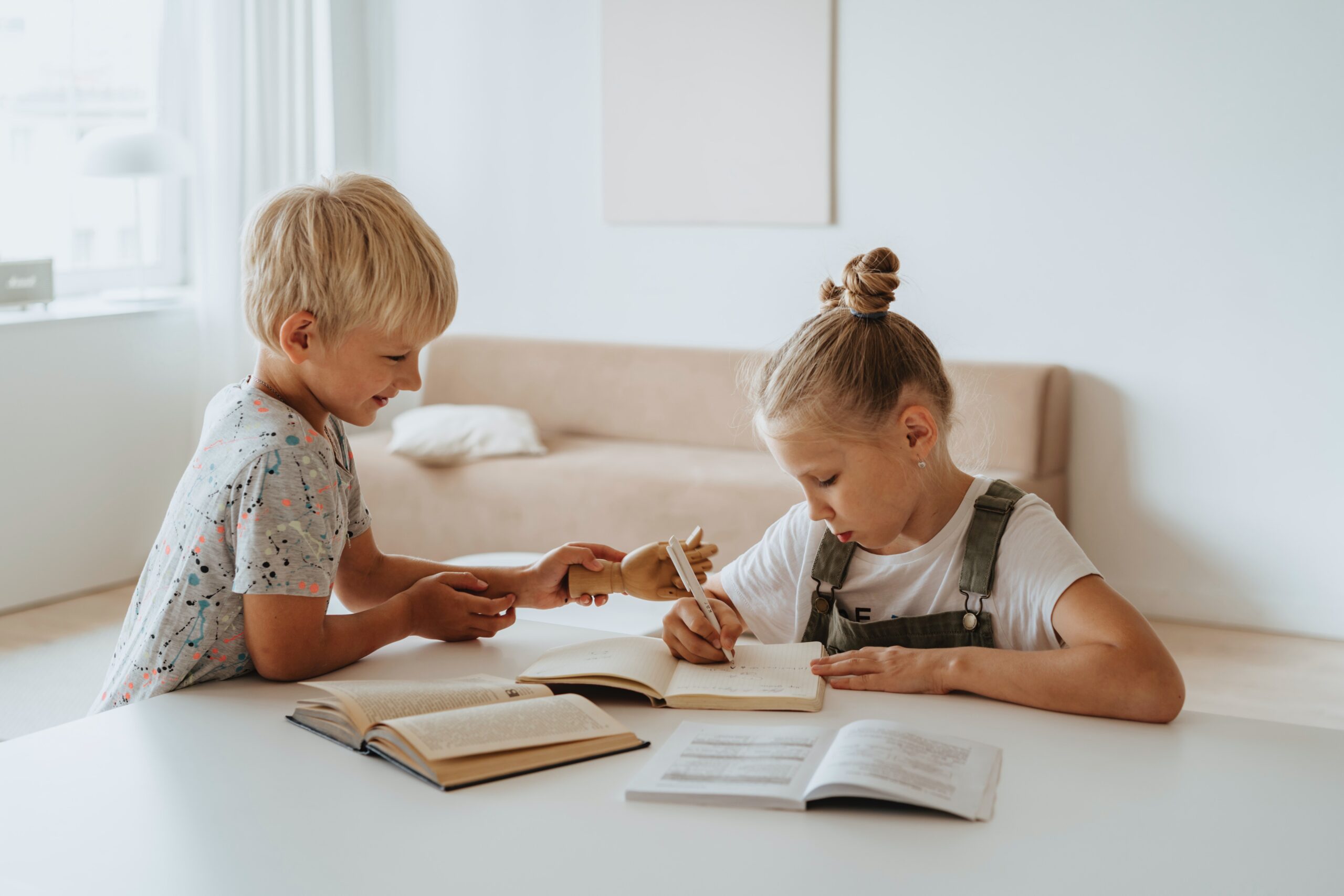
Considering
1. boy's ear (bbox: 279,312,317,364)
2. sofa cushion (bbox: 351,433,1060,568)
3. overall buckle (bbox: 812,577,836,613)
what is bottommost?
sofa cushion (bbox: 351,433,1060,568)

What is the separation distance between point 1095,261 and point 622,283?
1553 mm

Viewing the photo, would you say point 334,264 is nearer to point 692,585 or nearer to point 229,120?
point 692,585

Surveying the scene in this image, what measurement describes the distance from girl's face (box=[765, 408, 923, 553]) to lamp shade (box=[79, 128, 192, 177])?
117 inches

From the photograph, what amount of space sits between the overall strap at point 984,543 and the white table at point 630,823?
0.21 metres

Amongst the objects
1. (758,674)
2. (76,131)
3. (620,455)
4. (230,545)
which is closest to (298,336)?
(230,545)

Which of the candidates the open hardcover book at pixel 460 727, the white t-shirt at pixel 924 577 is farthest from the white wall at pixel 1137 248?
the open hardcover book at pixel 460 727

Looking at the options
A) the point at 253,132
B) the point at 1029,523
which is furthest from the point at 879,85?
the point at 1029,523

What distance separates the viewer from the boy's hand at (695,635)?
1.38m

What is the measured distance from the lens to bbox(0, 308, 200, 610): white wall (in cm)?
354

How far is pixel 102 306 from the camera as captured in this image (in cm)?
388

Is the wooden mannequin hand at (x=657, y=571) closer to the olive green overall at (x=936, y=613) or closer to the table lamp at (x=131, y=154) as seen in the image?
the olive green overall at (x=936, y=613)

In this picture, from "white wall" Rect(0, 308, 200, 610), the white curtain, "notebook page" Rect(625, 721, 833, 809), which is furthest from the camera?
the white curtain

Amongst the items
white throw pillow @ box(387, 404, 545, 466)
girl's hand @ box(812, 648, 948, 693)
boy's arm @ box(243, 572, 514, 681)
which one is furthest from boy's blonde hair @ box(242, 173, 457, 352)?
white throw pillow @ box(387, 404, 545, 466)

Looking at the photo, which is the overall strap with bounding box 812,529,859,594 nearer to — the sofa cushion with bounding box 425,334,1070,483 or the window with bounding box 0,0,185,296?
the sofa cushion with bounding box 425,334,1070,483
